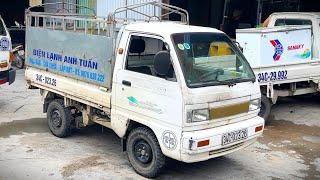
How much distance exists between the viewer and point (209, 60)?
542 centimetres

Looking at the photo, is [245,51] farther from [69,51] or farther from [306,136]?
[69,51]

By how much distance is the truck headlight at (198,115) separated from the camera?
4.85 m

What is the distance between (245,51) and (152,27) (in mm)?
2977

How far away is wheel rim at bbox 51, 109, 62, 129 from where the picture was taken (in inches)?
276

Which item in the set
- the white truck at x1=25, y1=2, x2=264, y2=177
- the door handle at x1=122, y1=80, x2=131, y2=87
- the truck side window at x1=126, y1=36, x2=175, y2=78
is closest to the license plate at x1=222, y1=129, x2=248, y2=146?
the white truck at x1=25, y1=2, x2=264, y2=177

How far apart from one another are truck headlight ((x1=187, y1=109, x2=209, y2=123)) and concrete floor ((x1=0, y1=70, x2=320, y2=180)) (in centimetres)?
97

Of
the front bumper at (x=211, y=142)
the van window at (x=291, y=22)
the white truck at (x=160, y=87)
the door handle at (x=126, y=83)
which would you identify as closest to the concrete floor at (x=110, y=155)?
the white truck at (x=160, y=87)

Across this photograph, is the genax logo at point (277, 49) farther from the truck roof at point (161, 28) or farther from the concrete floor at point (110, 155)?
the truck roof at point (161, 28)

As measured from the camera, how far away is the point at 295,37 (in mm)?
8414

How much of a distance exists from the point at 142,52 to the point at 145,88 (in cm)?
70

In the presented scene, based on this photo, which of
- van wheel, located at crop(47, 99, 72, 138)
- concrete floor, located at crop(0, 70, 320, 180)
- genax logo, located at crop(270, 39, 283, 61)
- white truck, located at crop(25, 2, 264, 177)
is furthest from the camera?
genax logo, located at crop(270, 39, 283, 61)

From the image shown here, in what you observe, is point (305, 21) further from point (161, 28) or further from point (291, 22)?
point (161, 28)

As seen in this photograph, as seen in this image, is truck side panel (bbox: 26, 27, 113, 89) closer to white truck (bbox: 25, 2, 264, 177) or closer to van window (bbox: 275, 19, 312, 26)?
white truck (bbox: 25, 2, 264, 177)

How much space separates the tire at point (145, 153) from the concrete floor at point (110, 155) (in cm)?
16
